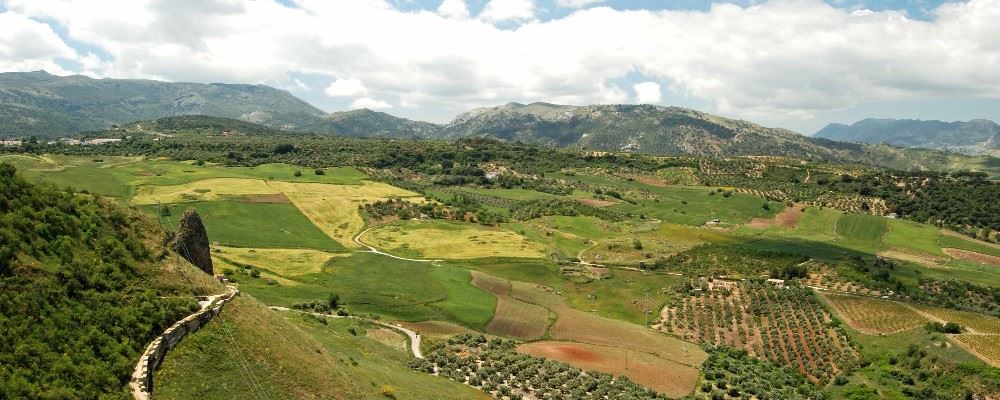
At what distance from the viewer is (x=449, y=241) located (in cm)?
13788

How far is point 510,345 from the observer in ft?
235

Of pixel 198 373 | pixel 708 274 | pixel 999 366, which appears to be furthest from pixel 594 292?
pixel 198 373

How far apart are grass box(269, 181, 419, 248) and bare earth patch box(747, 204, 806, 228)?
344ft

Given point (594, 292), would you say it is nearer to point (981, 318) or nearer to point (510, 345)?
point (510, 345)

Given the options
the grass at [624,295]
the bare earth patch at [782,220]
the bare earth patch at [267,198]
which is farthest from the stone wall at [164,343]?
the bare earth patch at [782,220]

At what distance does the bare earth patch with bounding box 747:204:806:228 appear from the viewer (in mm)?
180150

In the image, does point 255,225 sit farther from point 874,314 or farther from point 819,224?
point 819,224

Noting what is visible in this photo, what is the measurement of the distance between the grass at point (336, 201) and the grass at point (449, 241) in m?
6.57

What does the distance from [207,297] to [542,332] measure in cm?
4846

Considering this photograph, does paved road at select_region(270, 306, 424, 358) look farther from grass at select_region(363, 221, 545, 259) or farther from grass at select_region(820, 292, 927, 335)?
grass at select_region(820, 292, 927, 335)

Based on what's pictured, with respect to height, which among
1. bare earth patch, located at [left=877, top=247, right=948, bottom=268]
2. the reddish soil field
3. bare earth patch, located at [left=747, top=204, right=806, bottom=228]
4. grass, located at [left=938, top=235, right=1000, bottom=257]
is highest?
bare earth patch, located at [left=747, top=204, right=806, bottom=228]

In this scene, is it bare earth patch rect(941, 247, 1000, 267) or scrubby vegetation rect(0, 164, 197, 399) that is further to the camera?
bare earth patch rect(941, 247, 1000, 267)

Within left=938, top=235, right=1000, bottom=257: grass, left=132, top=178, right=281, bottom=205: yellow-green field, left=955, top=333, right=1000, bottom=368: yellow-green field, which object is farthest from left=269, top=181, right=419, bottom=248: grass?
left=938, top=235, right=1000, bottom=257: grass

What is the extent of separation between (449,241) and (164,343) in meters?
104
